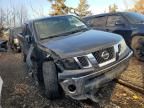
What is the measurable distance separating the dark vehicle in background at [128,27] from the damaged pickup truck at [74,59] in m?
2.45

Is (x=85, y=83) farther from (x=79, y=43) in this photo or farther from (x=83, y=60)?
(x=79, y=43)

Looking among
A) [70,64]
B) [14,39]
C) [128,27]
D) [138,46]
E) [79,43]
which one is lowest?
[14,39]

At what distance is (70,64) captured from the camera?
5.21 m

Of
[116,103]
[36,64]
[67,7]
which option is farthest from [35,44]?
[67,7]

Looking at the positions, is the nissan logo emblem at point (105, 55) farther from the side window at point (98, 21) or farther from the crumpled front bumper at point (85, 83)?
the side window at point (98, 21)

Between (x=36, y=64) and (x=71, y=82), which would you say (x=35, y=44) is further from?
(x=71, y=82)

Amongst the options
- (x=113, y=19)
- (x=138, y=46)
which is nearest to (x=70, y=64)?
(x=138, y=46)

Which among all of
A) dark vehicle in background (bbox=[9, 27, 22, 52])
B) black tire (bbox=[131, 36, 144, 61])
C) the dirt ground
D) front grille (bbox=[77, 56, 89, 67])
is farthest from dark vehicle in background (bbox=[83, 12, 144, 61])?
dark vehicle in background (bbox=[9, 27, 22, 52])

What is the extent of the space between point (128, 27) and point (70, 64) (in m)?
4.39

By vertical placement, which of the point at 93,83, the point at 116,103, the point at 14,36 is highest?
the point at 93,83

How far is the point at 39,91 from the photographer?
6719 mm

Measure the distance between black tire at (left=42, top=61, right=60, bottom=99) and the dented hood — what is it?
Result: 1.20 feet

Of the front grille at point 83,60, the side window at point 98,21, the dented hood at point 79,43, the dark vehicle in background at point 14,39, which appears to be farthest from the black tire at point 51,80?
the dark vehicle in background at point 14,39

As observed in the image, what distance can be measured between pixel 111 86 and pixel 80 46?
4.85 ft
